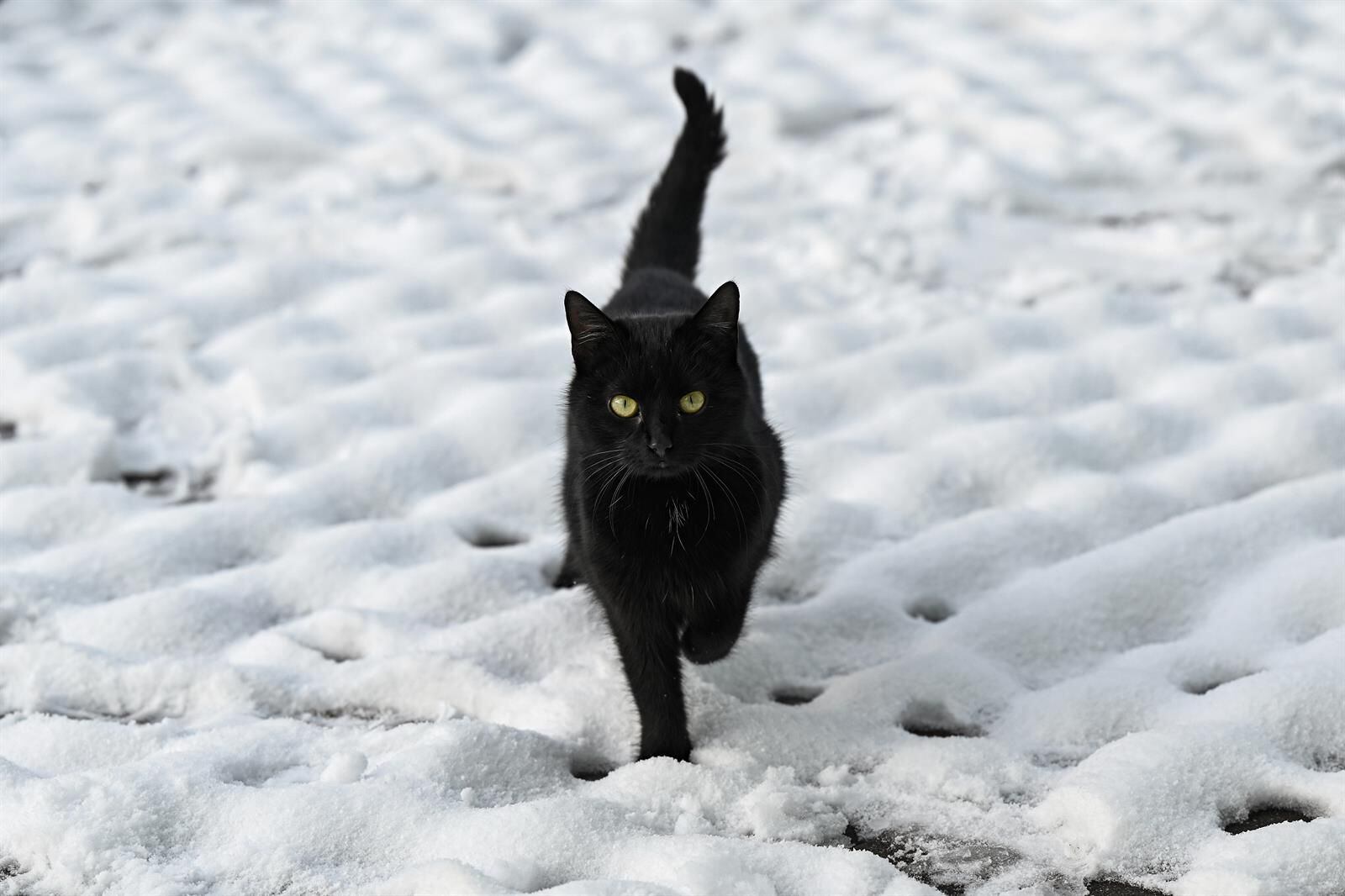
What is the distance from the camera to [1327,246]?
423 cm

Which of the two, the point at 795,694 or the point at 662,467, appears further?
the point at 795,694

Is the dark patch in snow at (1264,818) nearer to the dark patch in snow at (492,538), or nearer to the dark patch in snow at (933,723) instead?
the dark patch in snow at (933,723)

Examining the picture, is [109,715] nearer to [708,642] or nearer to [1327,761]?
[708,642]

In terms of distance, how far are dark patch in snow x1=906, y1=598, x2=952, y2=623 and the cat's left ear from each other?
0.81 m

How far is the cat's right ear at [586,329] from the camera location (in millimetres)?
2119

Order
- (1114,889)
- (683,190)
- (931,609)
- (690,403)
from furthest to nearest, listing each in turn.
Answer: (683,190) → (931,609) → (690,403) → (1114,889)

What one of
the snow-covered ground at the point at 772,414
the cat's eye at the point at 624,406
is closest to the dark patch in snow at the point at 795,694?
the snow-covered ground at the point at 772,414

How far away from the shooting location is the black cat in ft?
6.93

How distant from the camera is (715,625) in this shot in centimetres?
225

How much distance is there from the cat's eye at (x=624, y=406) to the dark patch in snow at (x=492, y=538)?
0.90 m

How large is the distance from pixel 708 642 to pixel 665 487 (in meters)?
0.32

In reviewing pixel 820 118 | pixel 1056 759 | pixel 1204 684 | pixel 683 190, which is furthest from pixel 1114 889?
pixel 820 118

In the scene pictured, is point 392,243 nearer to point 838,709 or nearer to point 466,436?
point 466,436

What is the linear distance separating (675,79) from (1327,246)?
2512 mm
